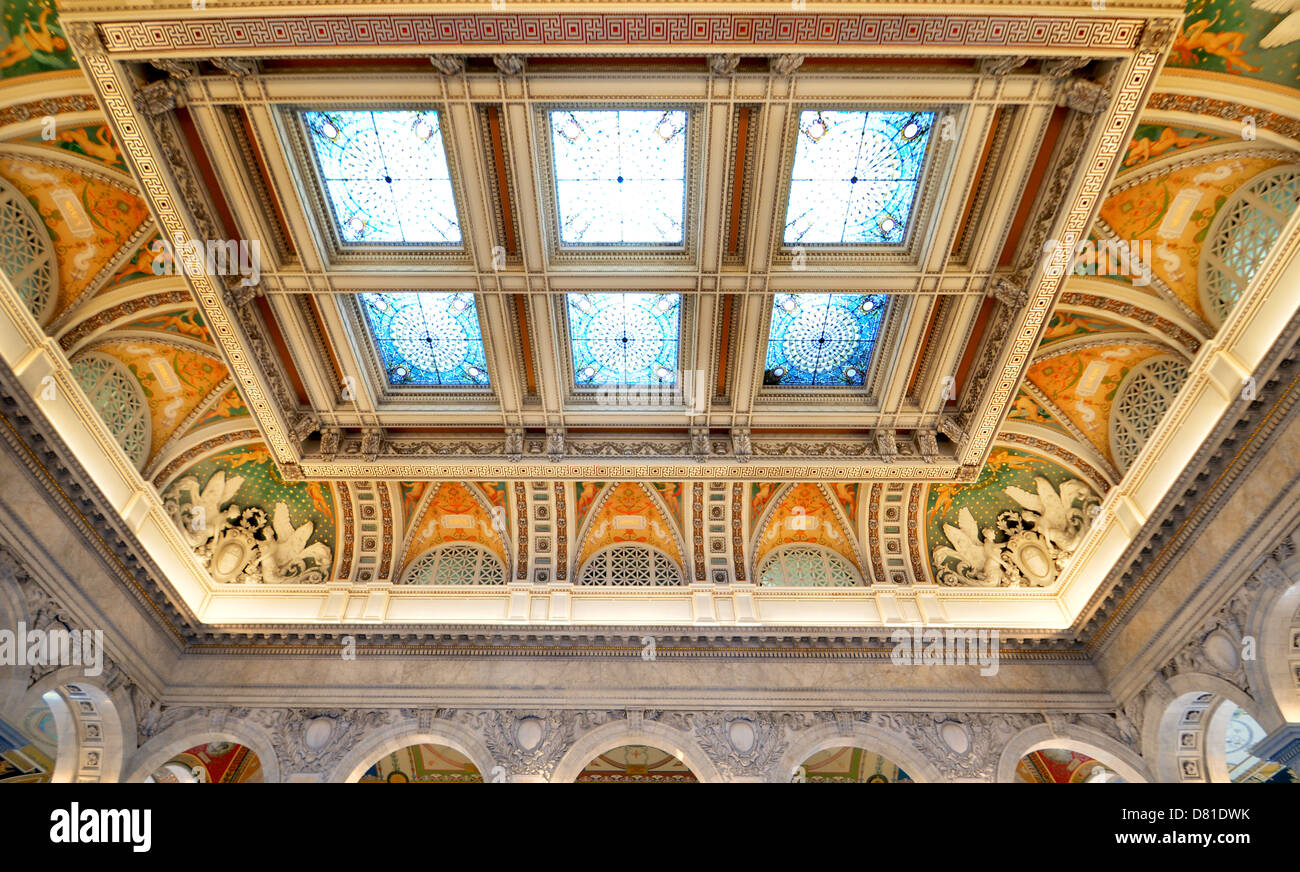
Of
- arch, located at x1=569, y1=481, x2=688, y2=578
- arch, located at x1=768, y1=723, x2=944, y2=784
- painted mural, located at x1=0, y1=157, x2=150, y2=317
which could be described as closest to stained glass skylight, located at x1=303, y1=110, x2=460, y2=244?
painted mural, located at x1=0, y1=157, x2=150, y2=317

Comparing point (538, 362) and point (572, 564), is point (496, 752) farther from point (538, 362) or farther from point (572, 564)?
point (538, 362)

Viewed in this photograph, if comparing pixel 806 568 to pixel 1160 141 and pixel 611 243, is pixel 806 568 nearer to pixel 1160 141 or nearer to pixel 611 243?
pixel 611 243

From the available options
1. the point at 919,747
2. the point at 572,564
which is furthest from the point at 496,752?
the point at 919,747

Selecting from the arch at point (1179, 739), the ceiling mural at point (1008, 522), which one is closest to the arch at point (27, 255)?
the ceiling mural at point (1008, 522)

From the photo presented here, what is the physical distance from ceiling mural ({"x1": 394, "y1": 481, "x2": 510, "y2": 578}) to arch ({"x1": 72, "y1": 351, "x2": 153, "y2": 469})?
4.95m

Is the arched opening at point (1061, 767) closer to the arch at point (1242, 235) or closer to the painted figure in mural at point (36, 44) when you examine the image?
the arch at point (1242, 235)

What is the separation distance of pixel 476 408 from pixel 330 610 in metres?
4.97

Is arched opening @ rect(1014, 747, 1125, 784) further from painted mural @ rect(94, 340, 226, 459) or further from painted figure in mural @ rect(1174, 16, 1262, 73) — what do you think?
painted mural @ rect(94, 340, 226, 459)

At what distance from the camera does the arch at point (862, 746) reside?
39.8 ft

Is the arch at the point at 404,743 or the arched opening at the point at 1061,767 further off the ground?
the arch at the point at 404,743

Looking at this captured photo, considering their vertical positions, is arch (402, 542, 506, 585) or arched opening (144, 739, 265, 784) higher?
arch (402, 542, 506, 585)

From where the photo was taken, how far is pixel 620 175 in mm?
9992

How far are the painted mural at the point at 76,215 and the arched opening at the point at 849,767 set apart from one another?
52.4ft

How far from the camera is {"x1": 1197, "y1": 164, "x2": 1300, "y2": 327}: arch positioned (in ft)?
31.6
